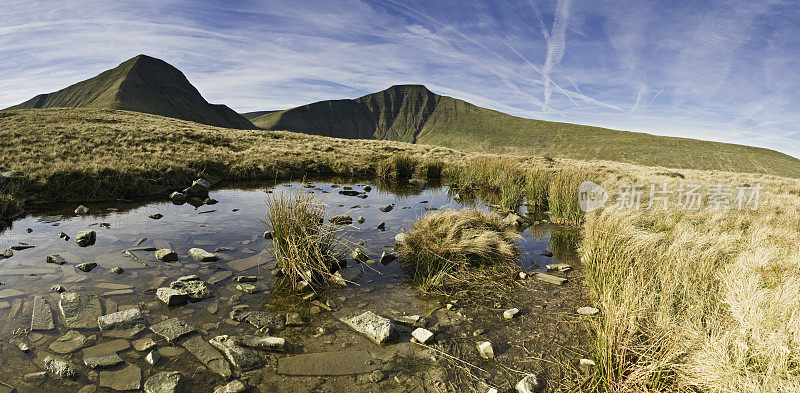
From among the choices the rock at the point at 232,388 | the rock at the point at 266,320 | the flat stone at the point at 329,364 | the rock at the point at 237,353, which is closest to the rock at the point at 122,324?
the rock at the point at 237,353

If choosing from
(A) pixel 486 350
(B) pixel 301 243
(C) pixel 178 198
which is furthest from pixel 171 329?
(C) pixel 178 198

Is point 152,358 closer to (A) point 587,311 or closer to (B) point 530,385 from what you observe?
(B) point 530,385

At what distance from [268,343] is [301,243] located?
1.79 m

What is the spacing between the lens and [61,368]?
3016 mm

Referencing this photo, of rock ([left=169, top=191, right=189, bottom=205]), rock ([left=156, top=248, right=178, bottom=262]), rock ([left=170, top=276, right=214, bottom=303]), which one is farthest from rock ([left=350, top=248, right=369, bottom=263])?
rock ([left=169, top=191, right=189, bottom=205])

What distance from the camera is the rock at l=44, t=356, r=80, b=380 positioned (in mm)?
2979

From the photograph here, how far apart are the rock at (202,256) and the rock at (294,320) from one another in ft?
8.31

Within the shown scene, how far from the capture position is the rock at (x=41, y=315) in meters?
3.69

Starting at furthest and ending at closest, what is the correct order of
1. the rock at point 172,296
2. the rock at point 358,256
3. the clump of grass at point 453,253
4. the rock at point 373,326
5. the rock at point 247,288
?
the rock at point 358,256 → the clump of grass at point 453,253 → the rock at point 247,288 → the rock at point 172,296 → the rock at point 373,326

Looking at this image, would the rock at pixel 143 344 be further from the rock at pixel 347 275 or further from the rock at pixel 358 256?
the rock at pixel 358 256

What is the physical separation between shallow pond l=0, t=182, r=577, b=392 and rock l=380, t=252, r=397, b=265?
135 mm

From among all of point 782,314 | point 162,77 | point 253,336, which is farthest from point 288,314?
point 162,77

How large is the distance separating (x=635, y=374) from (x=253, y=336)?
3.75 metres

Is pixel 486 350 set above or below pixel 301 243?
below
